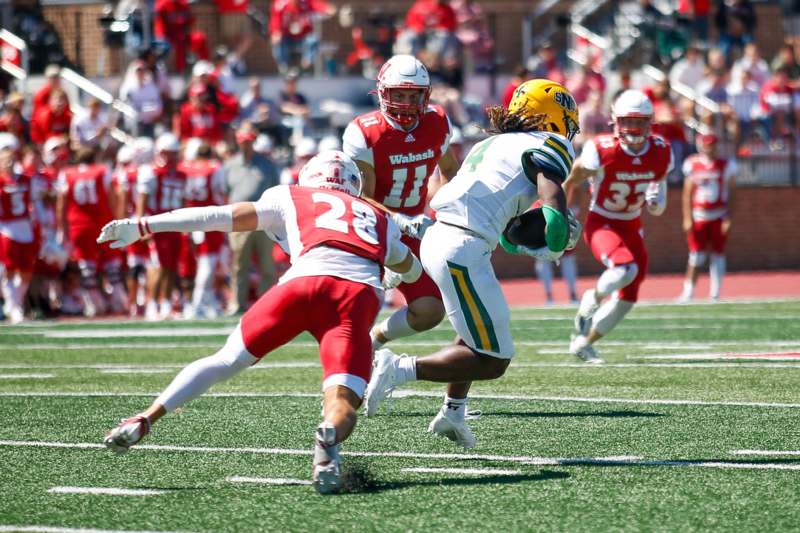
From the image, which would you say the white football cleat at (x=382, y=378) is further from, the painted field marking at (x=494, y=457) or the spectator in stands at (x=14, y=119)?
the spectator in stands at (x=14, y=119)

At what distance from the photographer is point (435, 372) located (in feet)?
20.4

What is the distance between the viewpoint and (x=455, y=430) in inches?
251

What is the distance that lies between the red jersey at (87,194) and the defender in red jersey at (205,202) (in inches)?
40.3

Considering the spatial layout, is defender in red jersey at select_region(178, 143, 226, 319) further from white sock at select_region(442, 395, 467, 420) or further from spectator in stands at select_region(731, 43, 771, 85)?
spectator in stands at select_region(731, 43, 771, 85)

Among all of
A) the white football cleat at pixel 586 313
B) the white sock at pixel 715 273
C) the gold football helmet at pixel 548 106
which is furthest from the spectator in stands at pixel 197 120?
the gold football helmet at pixel 548 106

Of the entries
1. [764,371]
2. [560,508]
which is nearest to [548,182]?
[560,508]

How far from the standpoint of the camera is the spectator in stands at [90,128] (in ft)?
57.7

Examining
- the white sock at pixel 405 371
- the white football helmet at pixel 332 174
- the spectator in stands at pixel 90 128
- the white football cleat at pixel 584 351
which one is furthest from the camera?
the spectator in stands at pixel 90 128

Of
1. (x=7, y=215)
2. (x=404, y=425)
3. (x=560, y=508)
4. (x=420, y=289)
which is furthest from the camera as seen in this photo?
(x=7, y=215)

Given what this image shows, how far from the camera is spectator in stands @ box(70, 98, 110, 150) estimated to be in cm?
1759

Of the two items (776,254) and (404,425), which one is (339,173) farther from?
(776,254)

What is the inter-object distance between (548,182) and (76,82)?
579 inches

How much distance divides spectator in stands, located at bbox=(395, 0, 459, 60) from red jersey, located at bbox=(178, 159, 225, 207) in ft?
20.4

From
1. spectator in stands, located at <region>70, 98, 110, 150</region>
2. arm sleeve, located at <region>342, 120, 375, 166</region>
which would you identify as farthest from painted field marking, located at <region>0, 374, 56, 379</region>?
spectator in stands, located at <region>70, 98, 110, 150</region>
